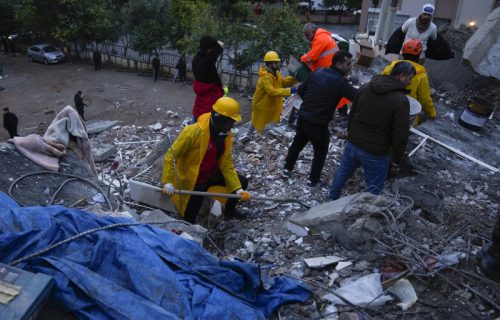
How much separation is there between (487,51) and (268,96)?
4.17 meters

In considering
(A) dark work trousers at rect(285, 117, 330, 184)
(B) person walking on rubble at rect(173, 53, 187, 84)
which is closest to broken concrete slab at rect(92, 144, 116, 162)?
(A) dark work trousers at rect(285, 117, 330, 184)

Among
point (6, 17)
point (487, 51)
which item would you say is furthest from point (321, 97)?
point (6, 17)

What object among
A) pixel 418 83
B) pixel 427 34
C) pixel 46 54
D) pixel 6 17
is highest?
pixel 427 34

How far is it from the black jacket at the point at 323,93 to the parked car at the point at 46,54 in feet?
66.3

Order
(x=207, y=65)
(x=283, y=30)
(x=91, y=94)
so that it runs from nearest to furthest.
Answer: (x=207, y=65), (x=283, y=30), (x=91, y=94)

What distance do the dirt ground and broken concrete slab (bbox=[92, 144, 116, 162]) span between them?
13.8ft

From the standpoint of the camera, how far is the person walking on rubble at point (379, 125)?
378cm

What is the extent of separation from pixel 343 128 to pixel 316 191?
2143 millimetres

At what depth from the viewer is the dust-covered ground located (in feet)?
9.12

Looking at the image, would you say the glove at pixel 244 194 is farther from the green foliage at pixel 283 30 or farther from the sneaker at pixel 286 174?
the green foliage at pixel 283 30

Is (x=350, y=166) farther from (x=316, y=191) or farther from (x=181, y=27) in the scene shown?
(x=181, y=27)

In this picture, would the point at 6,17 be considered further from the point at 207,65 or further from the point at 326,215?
the point at 326,215

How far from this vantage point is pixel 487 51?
7168 mm

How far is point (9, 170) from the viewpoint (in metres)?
4.06
